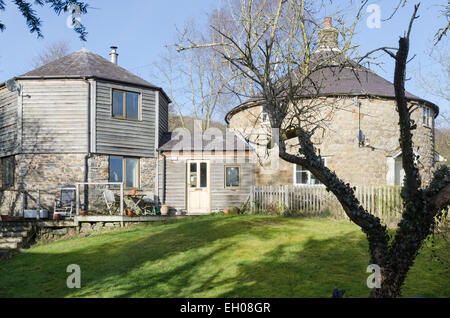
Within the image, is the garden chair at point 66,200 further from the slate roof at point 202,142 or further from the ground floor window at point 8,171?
the slate roof at point 202,142

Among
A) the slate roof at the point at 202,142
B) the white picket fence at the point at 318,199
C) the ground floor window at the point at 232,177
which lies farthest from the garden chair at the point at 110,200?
the white picket fence at the point at 318,199

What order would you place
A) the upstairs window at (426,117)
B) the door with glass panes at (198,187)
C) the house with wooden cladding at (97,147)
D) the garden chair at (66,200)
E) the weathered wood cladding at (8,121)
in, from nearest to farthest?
1. the garden chair at (66,200)
2. the house with wooden cladding at (97,147)
3. the weathered wood cladding at (8,121)
4. the door with glass panes at (198,187)
5. the upstairs window at (426,117)

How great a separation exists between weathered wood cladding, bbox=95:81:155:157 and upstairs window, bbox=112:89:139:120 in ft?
0.69

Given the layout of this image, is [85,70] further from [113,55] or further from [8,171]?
[8,171]

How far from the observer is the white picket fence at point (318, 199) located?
14.2 meters

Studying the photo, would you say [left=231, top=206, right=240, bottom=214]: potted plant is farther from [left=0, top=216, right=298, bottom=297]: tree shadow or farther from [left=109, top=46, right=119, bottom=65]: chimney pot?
[left=109, top=46, right=119, bottom=65]: chimney pot

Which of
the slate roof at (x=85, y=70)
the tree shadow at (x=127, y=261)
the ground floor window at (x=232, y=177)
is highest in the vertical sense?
the slate roof at (x=85, y=70)

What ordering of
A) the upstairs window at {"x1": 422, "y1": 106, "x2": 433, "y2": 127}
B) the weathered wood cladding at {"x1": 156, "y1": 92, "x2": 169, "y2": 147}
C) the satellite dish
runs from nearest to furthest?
the satellite dish → the weathered wood cladding at {"x1": 156, "y1": 92, "x2": 169, "y2": 147} → the upstairs window at {"x1": 422, "y1": 106, "x2": 433, "y2": 127}

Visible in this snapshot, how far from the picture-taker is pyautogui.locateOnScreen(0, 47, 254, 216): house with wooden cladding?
703 inches

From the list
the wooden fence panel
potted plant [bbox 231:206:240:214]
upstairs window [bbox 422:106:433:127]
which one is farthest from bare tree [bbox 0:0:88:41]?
upstairs window [bbox 422:106:433:127]

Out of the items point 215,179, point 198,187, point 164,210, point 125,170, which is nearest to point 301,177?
point 215,179

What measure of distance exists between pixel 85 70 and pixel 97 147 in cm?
375

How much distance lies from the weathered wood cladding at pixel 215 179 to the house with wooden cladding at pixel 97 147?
0.16ft
